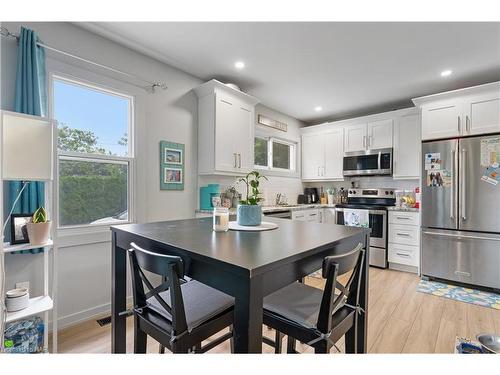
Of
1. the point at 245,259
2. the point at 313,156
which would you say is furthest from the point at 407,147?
the point at 245,259

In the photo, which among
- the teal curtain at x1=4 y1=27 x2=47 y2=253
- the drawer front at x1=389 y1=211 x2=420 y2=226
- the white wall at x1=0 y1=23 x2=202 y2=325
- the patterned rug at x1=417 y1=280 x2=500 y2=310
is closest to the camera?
the teal curtain at x1=4 y1=27 x2=47 y2=253

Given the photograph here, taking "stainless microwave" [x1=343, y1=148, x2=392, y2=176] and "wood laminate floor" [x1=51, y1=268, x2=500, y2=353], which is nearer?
"wood laminate floor" [x1=51, y1=268, x2=500, y2=353]

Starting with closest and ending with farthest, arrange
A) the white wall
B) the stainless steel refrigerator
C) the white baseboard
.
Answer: the white wall
the white baseboard
the stainless steel refrigerator

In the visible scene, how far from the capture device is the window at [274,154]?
4.21 meters

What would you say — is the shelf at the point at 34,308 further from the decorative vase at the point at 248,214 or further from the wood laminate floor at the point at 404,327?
the decorative vase at the point at 248,214

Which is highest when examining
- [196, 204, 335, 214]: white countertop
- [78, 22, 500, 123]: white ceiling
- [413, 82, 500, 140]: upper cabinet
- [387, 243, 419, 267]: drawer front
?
[78, 22, 500, 123]: white ceiling

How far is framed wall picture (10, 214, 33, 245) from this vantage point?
1.60 metres

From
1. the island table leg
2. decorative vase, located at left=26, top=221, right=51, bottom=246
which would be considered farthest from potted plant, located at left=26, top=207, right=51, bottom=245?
the island table leg

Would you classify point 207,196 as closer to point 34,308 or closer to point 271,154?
point 271,154

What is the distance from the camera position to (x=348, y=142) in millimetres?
4367

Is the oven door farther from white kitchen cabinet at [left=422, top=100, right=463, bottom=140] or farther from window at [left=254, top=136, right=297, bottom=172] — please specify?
window at [left=254, top=136, right=297, bottom=172]

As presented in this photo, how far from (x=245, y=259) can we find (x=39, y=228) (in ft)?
4.98

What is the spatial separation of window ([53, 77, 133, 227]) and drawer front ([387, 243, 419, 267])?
3.54 metres
